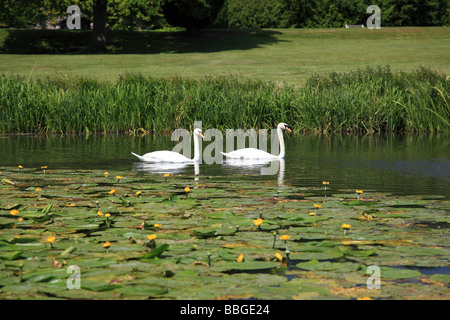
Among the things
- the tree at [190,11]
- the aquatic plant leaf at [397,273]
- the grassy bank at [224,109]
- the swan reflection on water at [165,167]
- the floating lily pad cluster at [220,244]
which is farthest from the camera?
the tree at [190,11]

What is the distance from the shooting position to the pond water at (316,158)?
12.0 metres

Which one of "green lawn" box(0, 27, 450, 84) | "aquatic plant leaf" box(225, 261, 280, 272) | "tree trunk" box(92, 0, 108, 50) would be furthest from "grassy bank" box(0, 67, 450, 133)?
"tree trunk" box(92, 0, 108, 50)

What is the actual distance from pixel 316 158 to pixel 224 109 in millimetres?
6067

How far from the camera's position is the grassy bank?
817 inches

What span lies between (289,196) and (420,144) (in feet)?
30.1

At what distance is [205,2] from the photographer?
163ft

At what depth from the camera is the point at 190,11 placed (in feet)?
168

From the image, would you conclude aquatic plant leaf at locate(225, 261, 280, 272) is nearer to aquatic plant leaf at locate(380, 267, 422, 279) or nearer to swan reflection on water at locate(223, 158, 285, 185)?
aquatic plant leaf at locate(380, 267, 422, 279)

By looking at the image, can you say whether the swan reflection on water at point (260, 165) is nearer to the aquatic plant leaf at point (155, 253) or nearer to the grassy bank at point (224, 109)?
the grassy bank at point (224, 109)

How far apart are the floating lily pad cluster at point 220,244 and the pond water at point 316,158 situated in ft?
4.99

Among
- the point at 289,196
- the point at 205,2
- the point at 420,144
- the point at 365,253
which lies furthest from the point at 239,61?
the point at 365,253

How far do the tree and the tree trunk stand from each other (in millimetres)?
5016

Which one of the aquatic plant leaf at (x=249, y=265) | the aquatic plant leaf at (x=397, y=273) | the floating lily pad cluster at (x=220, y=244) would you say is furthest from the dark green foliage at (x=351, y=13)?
the aquatic plant leaf at (x=249, y=265)
